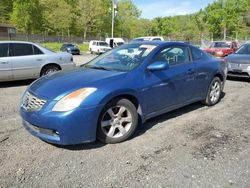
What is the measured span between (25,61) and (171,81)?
5.12 m

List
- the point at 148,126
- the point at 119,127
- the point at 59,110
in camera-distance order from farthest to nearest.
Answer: the point at 148,126, the point at 119,127, the point at 59,110

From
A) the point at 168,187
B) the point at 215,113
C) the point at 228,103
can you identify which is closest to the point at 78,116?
the point at 168,187

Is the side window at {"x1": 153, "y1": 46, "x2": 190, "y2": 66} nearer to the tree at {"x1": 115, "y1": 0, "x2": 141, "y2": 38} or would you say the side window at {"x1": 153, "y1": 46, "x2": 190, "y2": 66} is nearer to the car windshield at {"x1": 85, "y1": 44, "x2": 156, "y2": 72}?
the car windshield at {"x1": 85, "y1": 44, "x2": 156, "y2": 72}

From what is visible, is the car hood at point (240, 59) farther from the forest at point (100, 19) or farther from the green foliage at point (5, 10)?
the green foliage at point (5, 10)

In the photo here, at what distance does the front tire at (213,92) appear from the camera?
5.98m

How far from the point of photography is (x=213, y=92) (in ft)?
20.1

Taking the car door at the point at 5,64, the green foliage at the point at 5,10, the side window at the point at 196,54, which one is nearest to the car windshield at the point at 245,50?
the side window at the point at 196,54

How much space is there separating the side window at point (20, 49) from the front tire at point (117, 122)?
5.32 meters

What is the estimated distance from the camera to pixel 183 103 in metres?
5.18

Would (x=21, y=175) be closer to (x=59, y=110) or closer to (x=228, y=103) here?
(x=59, y=110)

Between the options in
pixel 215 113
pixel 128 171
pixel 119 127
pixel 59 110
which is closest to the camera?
pixel 128 171

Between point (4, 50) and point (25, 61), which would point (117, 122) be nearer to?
point (25, 61)

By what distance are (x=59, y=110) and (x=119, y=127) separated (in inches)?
37.9

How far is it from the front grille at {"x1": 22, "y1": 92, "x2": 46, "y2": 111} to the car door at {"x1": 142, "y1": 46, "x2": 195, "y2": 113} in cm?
159
